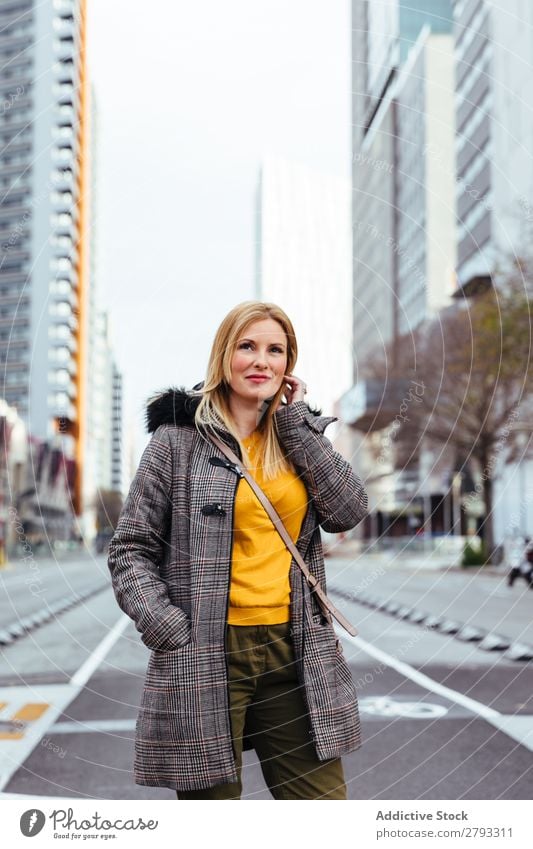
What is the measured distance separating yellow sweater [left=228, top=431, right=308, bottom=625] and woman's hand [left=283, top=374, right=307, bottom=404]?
23cm

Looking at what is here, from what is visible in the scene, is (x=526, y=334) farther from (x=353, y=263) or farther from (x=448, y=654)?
(x=353, y=263)

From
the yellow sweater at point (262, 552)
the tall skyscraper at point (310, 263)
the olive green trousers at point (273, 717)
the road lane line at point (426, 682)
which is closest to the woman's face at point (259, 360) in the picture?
the yellow sweater at point (262, 552)

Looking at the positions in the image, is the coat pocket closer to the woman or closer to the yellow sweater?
the woman

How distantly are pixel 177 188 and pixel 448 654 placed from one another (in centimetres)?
840

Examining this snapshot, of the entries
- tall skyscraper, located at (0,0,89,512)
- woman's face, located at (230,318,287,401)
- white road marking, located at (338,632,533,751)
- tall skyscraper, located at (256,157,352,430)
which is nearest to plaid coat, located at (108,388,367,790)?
woman's face, located at (230,318,287,401)

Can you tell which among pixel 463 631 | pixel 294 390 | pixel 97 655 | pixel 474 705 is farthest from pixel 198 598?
pixel 463 631

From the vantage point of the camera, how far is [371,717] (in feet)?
24.5

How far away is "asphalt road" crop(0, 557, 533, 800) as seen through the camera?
5504 mm

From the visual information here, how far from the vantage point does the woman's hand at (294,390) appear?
9.84 feet

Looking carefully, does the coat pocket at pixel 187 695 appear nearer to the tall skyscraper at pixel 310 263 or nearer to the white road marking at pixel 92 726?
the tall skyscraper at pixel 310 263

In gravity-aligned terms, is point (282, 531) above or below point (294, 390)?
below
